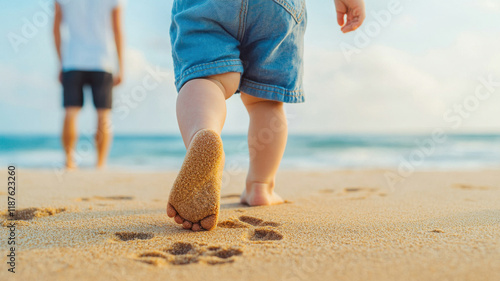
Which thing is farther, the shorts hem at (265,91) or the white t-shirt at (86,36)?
the white t-shirt at (86,36)

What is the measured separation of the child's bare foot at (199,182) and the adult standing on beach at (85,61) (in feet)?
7.77

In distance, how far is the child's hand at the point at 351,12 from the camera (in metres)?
1.48

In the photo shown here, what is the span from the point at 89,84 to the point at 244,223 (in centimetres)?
250

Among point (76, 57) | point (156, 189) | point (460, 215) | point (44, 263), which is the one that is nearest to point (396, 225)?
point (460, 215)

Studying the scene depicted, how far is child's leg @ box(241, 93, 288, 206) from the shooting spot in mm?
1435

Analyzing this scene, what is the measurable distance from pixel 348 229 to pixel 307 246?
0.70 feet

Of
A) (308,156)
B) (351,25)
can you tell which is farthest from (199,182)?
(308,156)

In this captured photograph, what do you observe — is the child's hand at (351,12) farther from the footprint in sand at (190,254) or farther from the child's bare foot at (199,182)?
the footprint in sand at (190,254)

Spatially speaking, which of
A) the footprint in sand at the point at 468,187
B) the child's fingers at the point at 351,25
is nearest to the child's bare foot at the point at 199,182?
the child's fingers at the point at 351,25

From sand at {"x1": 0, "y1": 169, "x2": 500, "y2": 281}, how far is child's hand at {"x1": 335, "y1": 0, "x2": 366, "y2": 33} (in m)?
0.72

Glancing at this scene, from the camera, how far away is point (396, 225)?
1039 mm

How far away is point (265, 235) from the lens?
0.99m

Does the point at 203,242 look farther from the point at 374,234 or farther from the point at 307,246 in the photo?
the point at 374,234

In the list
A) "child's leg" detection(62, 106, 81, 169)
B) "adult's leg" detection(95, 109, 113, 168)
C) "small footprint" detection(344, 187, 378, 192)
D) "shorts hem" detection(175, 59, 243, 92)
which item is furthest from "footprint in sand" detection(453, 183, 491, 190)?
"child's leg" detection(62, 106, 81, 169)
